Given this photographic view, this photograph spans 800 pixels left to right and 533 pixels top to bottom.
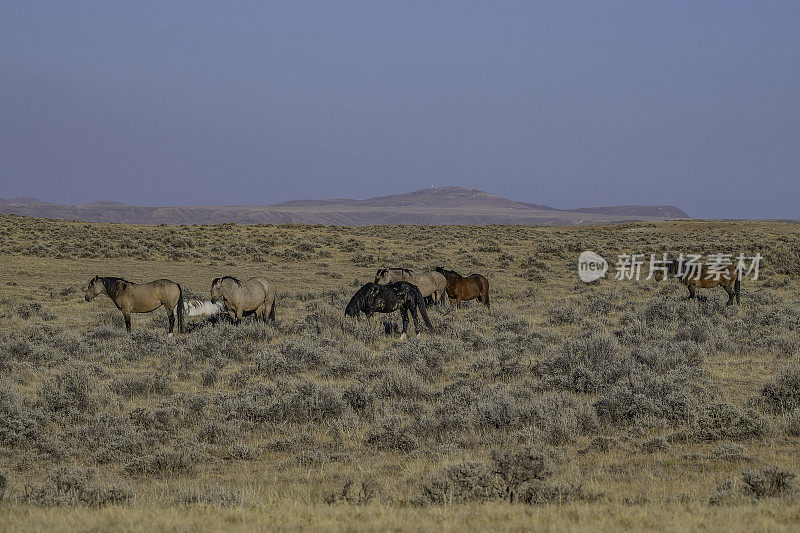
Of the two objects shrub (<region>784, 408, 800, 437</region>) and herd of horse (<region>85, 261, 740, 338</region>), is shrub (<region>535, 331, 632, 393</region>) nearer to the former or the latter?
shrub (<region>784, 408, 800, 437</region>)

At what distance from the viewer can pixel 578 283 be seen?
29000 mm

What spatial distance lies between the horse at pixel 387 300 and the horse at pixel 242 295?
8.87 ft

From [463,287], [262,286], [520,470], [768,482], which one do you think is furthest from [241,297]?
[768,482]

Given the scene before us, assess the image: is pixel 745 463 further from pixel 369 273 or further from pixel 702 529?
pixel 369 273

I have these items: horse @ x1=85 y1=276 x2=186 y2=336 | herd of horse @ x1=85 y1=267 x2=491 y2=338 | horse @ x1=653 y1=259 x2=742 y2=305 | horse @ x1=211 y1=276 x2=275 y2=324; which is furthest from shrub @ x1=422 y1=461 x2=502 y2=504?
horse @ x1=653 y1=259 x2=742 y2=305

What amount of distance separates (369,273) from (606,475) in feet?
83.5

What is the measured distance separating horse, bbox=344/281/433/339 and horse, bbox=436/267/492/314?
4.27m

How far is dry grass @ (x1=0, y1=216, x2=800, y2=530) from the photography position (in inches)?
211

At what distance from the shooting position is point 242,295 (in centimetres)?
1594

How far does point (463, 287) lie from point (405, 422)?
11835mm

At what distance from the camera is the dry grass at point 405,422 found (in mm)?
5352

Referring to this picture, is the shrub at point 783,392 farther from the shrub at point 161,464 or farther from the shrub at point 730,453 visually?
the shrub at point 161,464

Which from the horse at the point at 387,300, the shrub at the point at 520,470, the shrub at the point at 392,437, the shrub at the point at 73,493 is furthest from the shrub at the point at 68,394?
the horse at the point at 387,300

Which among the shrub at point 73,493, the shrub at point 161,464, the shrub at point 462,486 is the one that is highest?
the shrub at point 462,486
